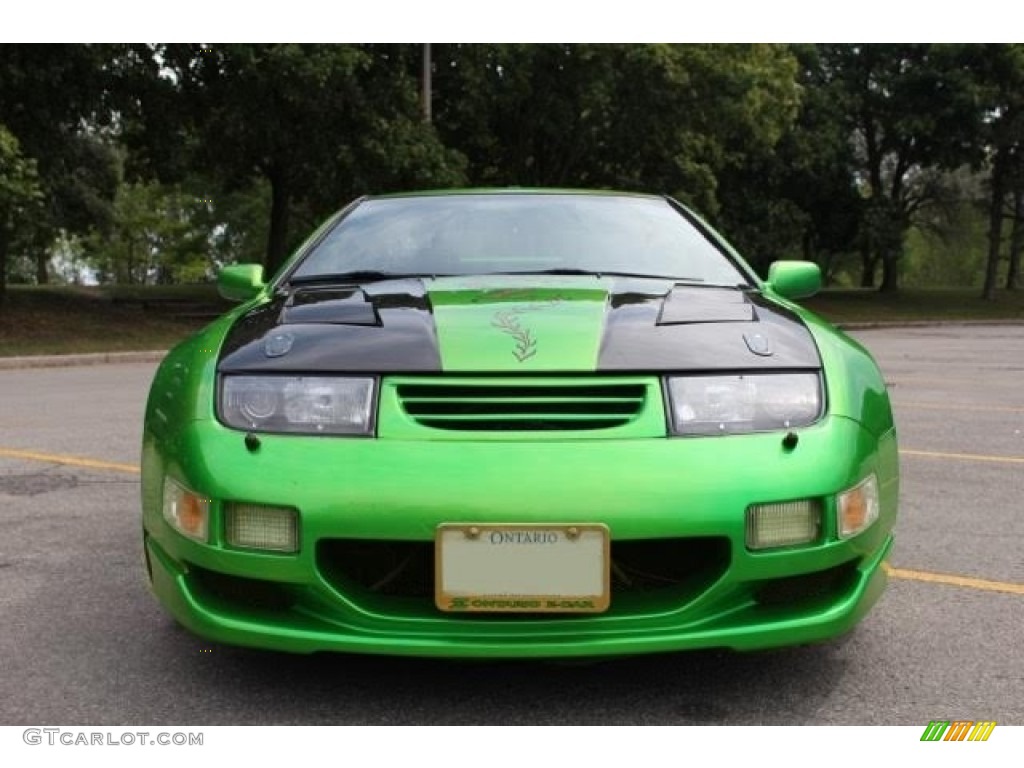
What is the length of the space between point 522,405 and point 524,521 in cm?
31

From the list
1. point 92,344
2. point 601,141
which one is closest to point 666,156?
point 601,141

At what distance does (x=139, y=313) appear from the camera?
21.3 metres

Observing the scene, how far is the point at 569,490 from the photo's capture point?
2.31 metres

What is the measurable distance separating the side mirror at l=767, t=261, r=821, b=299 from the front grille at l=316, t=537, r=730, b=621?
1.48 metres

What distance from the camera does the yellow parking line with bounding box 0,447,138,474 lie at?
18.5 ft

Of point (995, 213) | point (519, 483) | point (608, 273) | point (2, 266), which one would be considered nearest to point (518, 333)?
point (519, 483)

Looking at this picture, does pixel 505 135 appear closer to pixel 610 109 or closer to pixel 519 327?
pixel 610 109

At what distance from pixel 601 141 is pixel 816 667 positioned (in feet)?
80.5

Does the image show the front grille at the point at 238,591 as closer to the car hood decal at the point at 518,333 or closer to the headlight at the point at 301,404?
the headlight at the point at 301,404

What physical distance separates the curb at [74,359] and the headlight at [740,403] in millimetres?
12842

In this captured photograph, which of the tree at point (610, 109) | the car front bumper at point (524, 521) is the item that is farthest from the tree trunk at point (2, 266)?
the car front bumper at point (524, 521)

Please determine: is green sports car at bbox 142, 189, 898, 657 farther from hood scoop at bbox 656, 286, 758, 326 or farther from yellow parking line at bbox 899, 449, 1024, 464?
yellow parking line at bbox 899, 449, 1024, 464

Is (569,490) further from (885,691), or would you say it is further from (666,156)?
(666,156)
